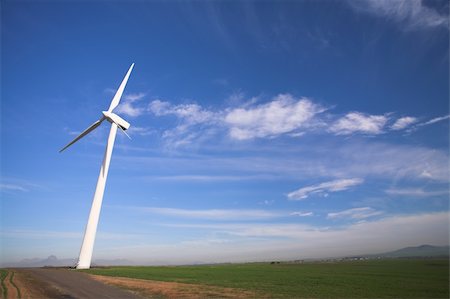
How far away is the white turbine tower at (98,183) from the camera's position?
78.4 metres

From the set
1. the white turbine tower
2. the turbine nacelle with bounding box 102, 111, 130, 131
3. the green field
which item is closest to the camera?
the green field

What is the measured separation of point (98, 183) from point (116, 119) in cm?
1650

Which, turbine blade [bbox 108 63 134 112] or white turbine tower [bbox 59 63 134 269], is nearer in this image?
white turbine tower [bbox 59 63 134 269]

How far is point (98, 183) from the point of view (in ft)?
266

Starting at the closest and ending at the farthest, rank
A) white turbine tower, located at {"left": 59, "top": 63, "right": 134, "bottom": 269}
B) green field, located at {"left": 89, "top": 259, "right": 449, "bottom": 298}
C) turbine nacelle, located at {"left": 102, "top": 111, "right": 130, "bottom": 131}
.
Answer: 1. green field, located at {"left": 89, "top": 259, "right": 449, "bottom": 298}
2. white turbine tower, located at {"left": 59, "top": 63, "right": 134, "bottom": 269}
3. turbine nacelle, located at {"left": 102, "top": 111, "right": 130, "bottom": 131}

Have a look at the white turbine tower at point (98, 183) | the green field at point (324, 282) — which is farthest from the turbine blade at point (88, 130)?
the green field at point (324, 282)

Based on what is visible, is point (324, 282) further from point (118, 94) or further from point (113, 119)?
point (118, 94)

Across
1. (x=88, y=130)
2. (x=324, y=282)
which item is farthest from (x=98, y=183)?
(x=324, y=282)

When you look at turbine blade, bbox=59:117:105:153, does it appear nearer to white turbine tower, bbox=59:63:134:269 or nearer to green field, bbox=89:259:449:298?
white turbine tower, bbox=59:63:134:269

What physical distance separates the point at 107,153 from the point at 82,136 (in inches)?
Result: 356

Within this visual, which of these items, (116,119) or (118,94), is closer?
(116,119)

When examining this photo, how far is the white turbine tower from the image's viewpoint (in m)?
78.4

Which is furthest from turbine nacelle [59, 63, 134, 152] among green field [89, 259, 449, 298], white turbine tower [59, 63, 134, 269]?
green field [89, 259, 449, 298]

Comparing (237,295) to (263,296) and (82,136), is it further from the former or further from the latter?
(82,136)
